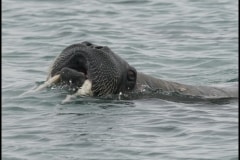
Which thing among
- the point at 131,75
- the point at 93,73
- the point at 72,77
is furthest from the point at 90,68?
the point at 131,75

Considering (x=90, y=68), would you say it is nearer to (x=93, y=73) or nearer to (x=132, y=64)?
(x=93, y=73)

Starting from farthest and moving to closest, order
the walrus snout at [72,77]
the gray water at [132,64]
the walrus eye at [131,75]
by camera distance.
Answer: the walrus eye at [131,75], the walrus snout at [72,77], the gray water at [132,64]

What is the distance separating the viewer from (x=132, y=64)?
17891 millimetres

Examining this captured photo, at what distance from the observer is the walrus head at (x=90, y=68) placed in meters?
13.0

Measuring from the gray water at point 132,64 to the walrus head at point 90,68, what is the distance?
→ 0.26 metres

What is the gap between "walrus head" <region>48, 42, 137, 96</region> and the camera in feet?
Result: 42.7

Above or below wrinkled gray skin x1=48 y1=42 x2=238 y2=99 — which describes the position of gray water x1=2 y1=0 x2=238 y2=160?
below

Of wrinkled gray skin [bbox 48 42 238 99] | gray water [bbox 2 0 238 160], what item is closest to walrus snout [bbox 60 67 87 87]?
wrinkled gray skin [bbox 48 42 238 99]

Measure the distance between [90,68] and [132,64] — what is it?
4.94 metres

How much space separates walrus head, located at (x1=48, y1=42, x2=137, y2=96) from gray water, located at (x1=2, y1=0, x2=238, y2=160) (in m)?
0.26

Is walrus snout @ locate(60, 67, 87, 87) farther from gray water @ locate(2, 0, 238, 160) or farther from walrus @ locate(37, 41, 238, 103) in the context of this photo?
gray water @ locate(2, 0, 238, 160)

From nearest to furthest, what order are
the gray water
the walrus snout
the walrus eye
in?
1. the gray water
2. the walrus snout
3. the walrus eye

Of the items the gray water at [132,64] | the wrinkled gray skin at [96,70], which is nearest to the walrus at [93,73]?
the wrinkled gray skin at [96,70]

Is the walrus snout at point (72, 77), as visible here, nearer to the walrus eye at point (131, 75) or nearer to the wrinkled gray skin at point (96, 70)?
the wrinkled gray skin at point (96, 70)
